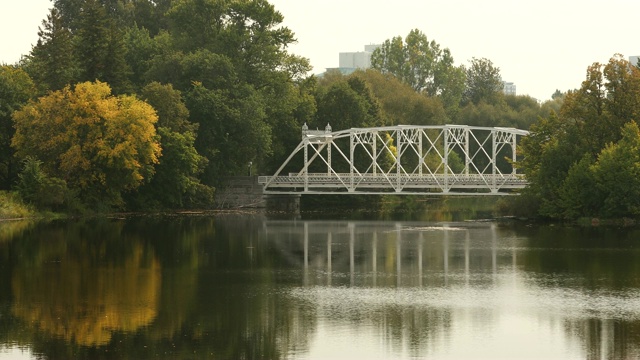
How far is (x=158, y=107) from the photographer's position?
81812 mm

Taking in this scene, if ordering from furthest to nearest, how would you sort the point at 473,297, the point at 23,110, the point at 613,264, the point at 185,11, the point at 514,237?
the point at 185,11 → the point at 23,110 → the point at 514,237 → the point at 613,264 → the point at 473,297

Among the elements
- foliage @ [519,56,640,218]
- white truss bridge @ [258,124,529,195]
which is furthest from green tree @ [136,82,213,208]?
foliage @ [519,56,640,218]

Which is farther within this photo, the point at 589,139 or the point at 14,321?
the point at 589,139

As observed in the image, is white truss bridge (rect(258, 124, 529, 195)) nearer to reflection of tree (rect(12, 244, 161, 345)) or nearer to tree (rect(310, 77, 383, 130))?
tree (rect(310, 77, 383, 130))

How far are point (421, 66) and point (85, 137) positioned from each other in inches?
3010

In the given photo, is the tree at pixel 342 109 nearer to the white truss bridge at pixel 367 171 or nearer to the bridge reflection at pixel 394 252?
the white truss bridge at pixel 367 171

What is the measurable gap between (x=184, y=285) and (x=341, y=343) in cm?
1153

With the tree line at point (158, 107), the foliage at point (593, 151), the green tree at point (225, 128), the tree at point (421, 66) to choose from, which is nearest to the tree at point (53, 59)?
the tree line at point (158, 107)

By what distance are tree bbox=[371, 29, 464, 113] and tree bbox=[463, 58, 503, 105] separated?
525 cm

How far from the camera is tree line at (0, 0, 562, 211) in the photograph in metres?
74.6

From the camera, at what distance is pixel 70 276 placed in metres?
40.6

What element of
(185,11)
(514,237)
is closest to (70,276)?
(514,237)

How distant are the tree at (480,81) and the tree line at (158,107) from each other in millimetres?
35726

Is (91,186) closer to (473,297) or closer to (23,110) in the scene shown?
(23,110)
